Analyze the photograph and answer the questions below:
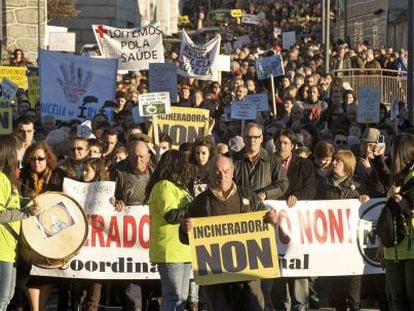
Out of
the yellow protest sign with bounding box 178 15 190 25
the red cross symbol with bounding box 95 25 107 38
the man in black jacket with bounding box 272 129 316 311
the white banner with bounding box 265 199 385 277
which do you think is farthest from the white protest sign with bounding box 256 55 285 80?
the yellow protest sign with bounding box 178 15 190 25

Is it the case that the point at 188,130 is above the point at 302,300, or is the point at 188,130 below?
above

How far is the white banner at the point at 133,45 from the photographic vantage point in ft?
73.3

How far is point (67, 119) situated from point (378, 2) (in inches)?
1085

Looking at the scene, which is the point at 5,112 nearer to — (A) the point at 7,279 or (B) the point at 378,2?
(A) the point at 7,279

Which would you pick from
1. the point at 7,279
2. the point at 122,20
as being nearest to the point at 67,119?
the point at 7,279

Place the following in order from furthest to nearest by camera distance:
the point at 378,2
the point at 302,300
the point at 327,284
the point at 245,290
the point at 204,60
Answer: the point at 378,2 → the point at 204,60 → the point at 327,284 → the point at 302,300 → the point at 245,290

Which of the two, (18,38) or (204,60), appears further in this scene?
(18,38)

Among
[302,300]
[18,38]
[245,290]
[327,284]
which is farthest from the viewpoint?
[18,38]

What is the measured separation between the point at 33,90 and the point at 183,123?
5117 millimetres

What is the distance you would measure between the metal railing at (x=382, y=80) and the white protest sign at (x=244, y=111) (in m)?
8.17

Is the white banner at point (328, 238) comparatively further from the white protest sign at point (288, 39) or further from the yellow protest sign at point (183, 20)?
the yellow protest sign at point (183, 20)

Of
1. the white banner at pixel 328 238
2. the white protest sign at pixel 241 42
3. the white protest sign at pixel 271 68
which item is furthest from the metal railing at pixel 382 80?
the white banner at pixel 328 238

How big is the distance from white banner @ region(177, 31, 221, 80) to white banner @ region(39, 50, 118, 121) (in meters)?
3.25

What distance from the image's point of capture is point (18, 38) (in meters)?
33.7
